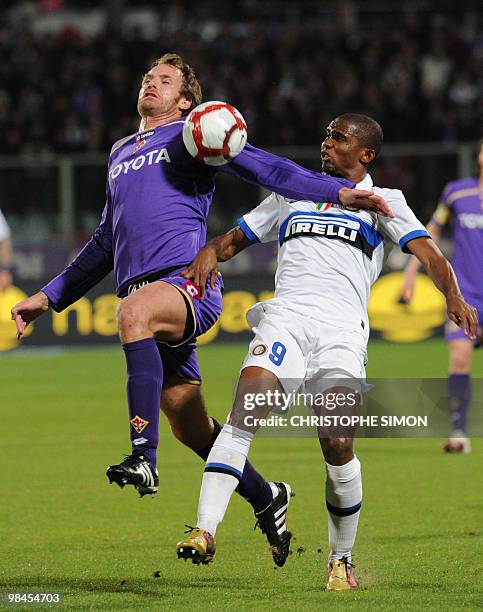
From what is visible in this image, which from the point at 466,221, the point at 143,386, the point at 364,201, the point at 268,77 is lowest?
the point at 143,386

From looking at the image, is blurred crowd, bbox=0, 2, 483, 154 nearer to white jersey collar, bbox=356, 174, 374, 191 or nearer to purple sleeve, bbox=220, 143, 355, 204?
white jersey collar, bbox=356, 174, 374, 191

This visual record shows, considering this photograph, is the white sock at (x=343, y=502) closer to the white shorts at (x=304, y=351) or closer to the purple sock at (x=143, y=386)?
the white shorts at (x=304, y=351)

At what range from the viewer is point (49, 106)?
22.7m

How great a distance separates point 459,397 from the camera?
1039 centimetres

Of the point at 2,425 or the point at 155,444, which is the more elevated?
the point at 2,425

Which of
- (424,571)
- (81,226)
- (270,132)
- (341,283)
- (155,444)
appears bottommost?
(424,571)

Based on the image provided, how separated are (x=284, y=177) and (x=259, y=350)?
2.49 feet

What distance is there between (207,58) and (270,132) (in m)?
3.26

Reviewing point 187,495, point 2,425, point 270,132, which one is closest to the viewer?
point 187,495

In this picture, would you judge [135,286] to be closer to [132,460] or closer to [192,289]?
[192,289]

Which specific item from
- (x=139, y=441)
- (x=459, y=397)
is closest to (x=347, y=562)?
(x=139, y=441)

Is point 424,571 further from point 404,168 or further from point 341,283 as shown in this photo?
point 404,168

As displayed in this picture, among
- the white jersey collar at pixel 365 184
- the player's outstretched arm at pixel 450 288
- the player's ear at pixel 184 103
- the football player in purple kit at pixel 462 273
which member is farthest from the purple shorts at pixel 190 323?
the football player in purple kit at pixel 462 273

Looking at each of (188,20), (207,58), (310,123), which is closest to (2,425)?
(310,123)
